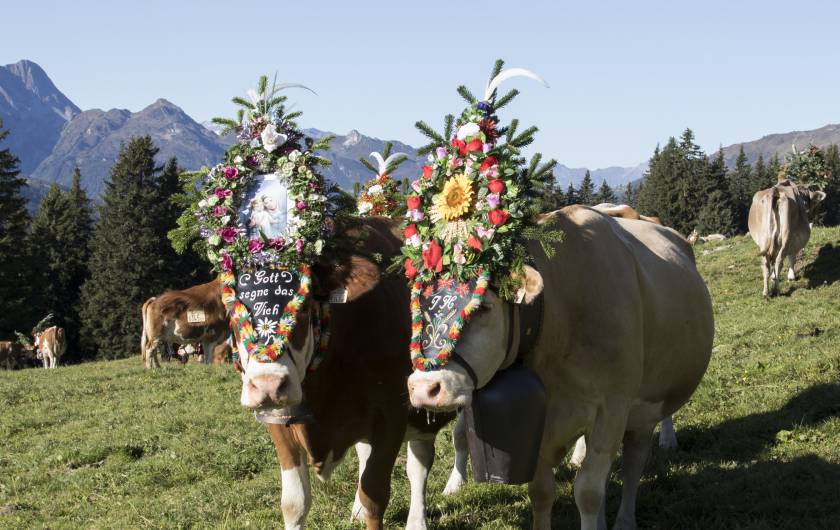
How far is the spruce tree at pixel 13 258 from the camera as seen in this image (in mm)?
47062

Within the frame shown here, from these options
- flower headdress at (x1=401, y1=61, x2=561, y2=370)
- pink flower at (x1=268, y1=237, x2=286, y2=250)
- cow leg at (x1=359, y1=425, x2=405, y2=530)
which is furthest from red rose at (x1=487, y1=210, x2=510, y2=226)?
cow leg at (x1=359, y1=425, x2=405, y2=530)

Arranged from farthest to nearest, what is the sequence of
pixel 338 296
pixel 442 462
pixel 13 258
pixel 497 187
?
pixel 13 258 → pixel 442 462 → pixel 338 296 → pixel 497 187

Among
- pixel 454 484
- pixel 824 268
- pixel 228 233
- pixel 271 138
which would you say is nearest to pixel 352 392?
pixel 228 233

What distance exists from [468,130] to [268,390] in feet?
6.99

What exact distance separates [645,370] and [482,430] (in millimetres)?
1790

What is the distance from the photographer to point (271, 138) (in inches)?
228

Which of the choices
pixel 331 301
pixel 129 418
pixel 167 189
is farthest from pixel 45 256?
pixel 331 301

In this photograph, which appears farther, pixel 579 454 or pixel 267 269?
pixel 579 454

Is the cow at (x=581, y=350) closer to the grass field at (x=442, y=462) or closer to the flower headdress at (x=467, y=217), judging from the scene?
the flower headdress at (x=467, y=217)

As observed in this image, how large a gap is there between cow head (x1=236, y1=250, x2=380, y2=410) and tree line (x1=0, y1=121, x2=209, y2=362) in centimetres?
4432

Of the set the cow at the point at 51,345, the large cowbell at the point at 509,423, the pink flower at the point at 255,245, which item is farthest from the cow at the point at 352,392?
the cow at the point at 51,345

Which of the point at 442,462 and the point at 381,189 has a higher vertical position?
the point at 381,189

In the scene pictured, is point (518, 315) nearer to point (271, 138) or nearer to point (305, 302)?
point (305, 302)

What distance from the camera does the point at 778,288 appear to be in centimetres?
1764
